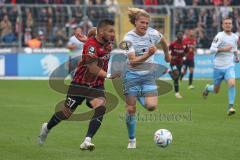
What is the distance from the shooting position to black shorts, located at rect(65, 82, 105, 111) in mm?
12109

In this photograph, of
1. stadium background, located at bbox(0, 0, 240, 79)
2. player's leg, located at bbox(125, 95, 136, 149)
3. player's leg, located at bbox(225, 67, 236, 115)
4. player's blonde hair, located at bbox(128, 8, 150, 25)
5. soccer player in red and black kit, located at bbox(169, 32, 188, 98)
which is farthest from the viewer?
stadium background, located at bbox(0, 0, 240, 79)

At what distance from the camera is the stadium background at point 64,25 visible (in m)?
34.0

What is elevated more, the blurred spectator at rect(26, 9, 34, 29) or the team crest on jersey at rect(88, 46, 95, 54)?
the team crest on jersey at rect(88, 46, 95, 54)

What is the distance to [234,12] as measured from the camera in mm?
36094

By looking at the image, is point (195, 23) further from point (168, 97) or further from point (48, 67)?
point (168, 97)

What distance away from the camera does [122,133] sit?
14531 millimetres

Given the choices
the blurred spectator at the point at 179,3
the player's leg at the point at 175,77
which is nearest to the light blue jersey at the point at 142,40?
the player's leg at the point at 175,77

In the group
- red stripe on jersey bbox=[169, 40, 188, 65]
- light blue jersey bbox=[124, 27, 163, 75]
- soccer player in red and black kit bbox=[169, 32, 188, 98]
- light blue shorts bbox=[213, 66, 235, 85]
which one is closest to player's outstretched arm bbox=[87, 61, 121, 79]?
light blue jersey bbox=[124, 27, 163, 75]

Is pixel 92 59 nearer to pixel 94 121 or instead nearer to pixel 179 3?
pixel 94 121

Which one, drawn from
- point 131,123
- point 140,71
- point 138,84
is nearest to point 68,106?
point 131,123

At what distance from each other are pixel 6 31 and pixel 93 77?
22.7m

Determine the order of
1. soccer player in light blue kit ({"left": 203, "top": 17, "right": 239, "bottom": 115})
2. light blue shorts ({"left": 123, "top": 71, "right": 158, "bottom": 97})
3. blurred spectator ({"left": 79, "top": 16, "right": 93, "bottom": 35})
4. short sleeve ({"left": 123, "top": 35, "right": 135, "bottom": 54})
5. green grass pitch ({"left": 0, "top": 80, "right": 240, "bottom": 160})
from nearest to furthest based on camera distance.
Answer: green grass pitch ({"left": 0, "top": 80, "right": 240, "bottom": 160}) < short sleeve ({"left": 123, "top": 35, "right": 135, "bottom": 54}) < light blue shorts ({"left": 123, "top": 71, "right": 158, "bottom": 97}) < soccer player in light blue kit ({"left": 203, "top": 17, "right": 239, "bottom": 115}) < blurred spectator ({"left": 79, "top": 16, "right": 93, "bottom": 35})

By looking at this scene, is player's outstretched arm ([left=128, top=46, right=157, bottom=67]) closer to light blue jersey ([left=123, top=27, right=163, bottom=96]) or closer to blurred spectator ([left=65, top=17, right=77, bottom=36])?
light blue jersey ([left=123, top=27, right=163, bottom=96])

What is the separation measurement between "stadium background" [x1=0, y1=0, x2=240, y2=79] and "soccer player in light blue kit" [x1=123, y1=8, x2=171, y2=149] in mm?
19810
